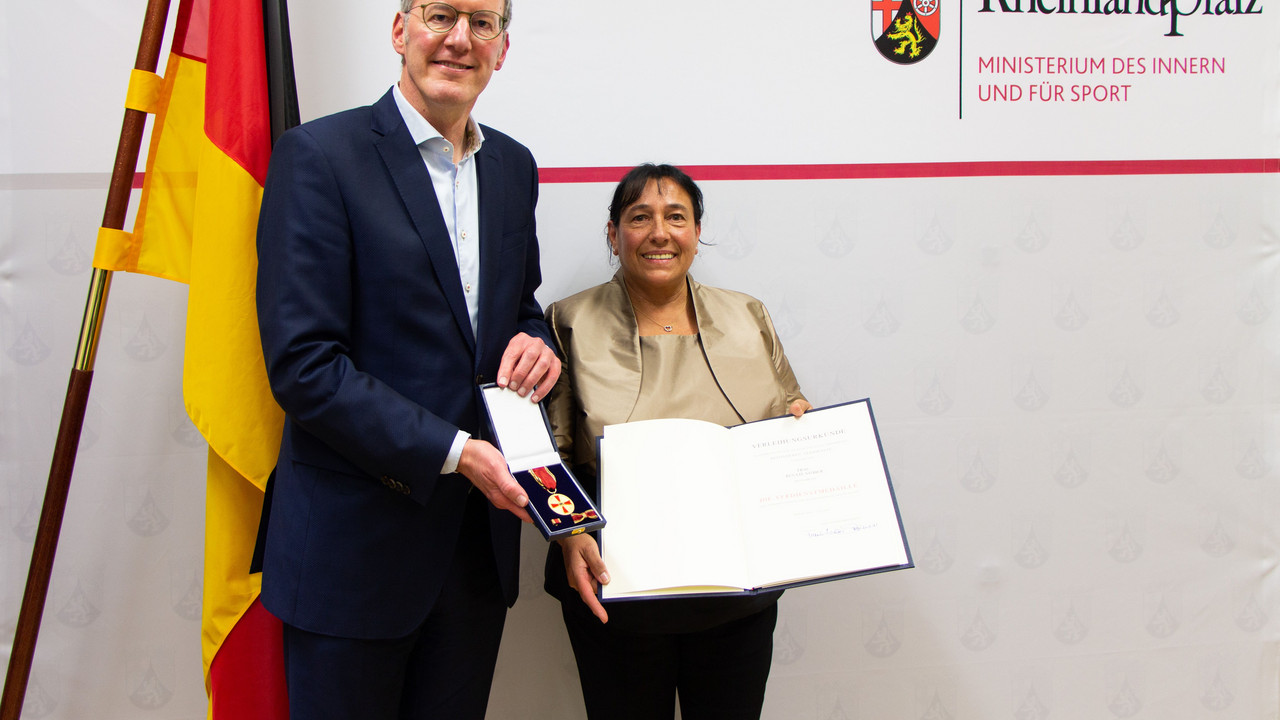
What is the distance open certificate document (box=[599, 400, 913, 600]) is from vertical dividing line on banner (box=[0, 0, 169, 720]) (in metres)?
0.91

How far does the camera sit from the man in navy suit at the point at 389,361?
3.52 ft

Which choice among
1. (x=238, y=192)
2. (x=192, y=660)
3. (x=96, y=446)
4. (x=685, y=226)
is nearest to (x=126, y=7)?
(x=238, y=192)

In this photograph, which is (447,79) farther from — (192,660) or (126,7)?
(192,660)

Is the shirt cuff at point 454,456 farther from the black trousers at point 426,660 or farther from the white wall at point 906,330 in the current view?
the white wall at point 906,330

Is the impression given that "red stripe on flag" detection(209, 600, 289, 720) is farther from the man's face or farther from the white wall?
the man's face

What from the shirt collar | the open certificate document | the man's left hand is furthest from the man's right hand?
the shirt collar

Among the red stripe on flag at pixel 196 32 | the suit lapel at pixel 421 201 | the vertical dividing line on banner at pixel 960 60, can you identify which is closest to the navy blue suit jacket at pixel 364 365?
the suit lapel at pixel 421 201

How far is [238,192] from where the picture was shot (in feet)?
4.44

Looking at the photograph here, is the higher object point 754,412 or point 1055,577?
point 754,412

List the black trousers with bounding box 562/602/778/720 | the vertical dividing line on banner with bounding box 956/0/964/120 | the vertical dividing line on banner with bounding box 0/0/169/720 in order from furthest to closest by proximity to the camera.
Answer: the vertical dividing line on banner with bounding box 956/0/964/120
the black trousers with bounding box 562/602/778/720
the vertical dividing line on banner with bounding box 0/0/169/720

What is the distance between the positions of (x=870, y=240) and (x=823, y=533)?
88 cm

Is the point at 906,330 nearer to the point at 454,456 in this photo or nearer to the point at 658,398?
the point at 658,398

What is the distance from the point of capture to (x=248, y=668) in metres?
1.45

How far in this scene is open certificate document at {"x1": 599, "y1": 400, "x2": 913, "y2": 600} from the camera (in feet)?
4.12
